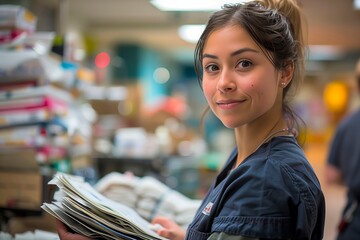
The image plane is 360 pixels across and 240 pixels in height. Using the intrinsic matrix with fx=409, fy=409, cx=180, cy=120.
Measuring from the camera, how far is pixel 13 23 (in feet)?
6.22

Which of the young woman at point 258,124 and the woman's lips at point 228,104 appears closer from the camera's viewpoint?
the young woman at point 258,124

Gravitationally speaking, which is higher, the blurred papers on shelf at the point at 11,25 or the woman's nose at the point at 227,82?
the blurred papers on shelf at the point at 11,25

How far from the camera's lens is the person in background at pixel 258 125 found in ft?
3.04

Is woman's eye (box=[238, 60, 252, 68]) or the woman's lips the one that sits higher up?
woman's eye (box=[238, 60, 252, 68])

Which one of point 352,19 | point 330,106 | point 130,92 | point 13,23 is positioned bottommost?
point 330,106

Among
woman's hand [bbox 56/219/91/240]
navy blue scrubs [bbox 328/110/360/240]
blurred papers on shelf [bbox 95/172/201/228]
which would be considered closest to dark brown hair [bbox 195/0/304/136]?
woman's hand [bbox 56/219/91/240]

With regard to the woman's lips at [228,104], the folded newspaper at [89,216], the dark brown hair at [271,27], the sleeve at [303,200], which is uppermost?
the dark brown hair at [271,27]

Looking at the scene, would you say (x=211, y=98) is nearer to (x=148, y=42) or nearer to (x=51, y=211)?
(x=51, y=211)

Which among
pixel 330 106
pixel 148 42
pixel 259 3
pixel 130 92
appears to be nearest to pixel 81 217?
pixel 259 3

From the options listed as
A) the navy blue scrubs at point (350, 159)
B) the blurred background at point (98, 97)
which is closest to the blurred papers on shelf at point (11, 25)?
the blurred background at point (98, 97)

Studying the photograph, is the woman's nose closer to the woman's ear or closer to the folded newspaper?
the woman's ear

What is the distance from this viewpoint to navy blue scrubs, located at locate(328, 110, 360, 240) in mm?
2539

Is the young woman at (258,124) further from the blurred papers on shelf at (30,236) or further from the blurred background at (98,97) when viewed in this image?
the blurred papers on shelf at (30,236)

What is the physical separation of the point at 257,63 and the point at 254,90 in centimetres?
7
